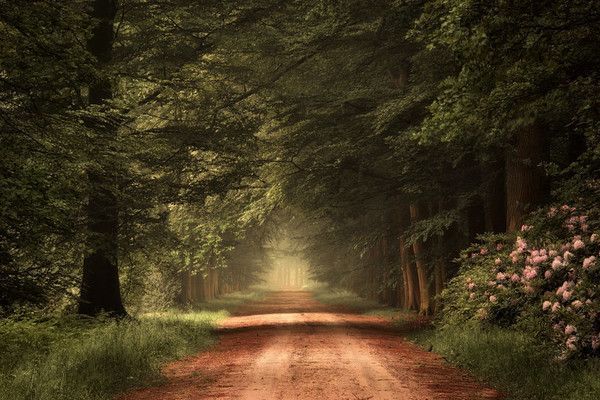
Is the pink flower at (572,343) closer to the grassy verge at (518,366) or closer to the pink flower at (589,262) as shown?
the grassy verge at (518,366)

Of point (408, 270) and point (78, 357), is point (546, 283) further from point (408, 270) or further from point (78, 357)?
point (408, 270)

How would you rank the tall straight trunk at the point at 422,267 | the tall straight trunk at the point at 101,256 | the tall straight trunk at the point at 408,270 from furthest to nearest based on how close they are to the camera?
the tall straight trunk at the point at 408,270 < the tall straight trunk at the point at 422,267 < the tall straight trunk at the point at 101,256

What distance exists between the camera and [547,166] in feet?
32.6

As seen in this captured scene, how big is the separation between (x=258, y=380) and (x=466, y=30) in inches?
232

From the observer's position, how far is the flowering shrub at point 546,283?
929 centimetres

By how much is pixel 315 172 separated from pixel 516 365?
10.3 meters

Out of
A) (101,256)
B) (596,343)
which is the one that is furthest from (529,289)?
(101,256)

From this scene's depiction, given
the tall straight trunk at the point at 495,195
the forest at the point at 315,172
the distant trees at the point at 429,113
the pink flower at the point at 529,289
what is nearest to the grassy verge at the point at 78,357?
the forest at the point at 315,172

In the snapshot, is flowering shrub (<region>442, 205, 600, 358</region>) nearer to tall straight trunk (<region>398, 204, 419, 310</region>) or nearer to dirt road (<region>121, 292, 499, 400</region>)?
dirt road (<region>121, 292, 499, 400</region>)

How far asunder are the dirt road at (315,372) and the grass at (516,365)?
318 mm

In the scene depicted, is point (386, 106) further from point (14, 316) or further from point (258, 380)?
point (14, 316)

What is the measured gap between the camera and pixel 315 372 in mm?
11156

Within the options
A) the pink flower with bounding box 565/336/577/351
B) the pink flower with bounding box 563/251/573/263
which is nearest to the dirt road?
the pink flower with bounding box 565/336/577/351

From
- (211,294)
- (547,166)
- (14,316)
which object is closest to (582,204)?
(547,166)
